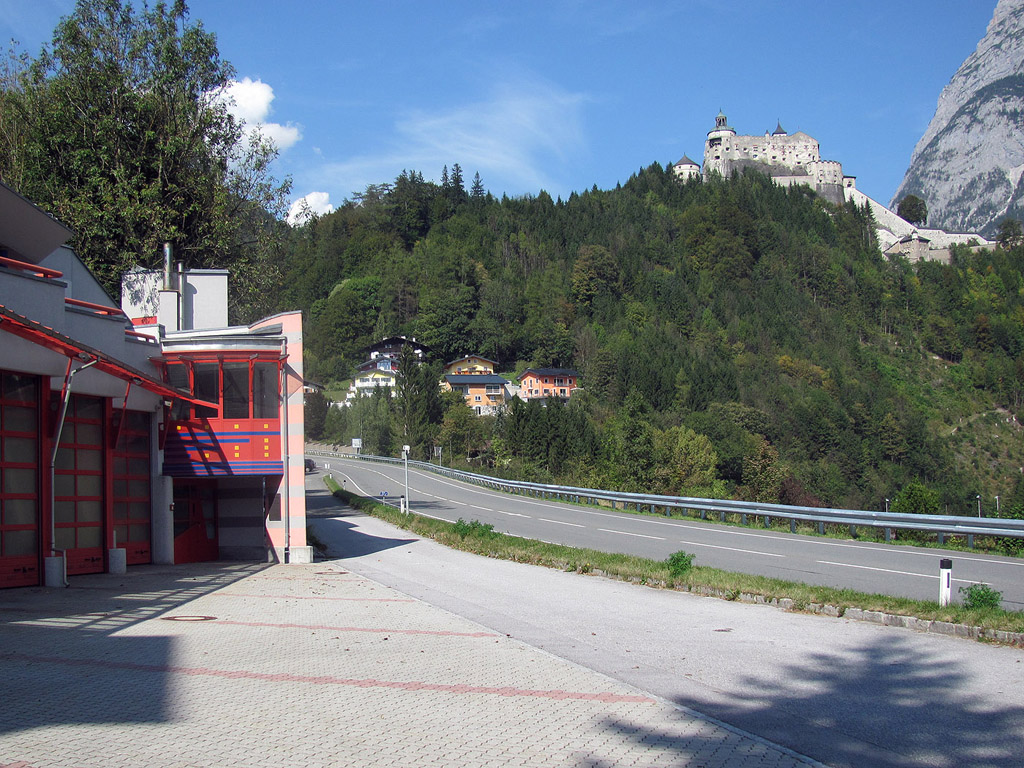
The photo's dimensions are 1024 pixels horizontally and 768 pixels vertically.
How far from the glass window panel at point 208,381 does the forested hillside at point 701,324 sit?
5644 centimetres

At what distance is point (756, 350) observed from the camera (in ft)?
482

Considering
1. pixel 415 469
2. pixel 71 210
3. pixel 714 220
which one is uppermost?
pixel 714 220

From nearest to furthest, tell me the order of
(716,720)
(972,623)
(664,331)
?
(716,720)
(972,623)
(664,331)

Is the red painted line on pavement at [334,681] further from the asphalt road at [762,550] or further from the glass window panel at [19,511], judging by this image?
the asphalt road at [762,550]

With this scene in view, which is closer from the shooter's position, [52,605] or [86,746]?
A: [86,746]

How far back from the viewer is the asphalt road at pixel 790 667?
20.4ft

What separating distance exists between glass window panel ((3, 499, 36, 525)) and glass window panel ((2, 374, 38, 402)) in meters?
1.66

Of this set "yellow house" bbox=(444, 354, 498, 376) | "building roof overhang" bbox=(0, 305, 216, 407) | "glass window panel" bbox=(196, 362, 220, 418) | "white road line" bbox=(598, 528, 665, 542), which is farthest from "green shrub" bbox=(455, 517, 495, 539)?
"yellow house" bbox=(444, 354, 498, 376)

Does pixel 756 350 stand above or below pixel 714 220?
below

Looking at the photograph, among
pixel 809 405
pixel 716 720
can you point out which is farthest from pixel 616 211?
pixel 716 720

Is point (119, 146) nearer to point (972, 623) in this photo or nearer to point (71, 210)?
point (71, 210)

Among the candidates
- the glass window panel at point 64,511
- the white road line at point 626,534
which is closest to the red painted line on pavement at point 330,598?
the glass window panel at point 64,511

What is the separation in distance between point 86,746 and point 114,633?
4792mm

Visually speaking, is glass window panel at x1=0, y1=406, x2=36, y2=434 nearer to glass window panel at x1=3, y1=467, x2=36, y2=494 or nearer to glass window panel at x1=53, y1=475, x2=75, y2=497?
glass window panel at x1=3, y1=467, x2=36, y2=494
